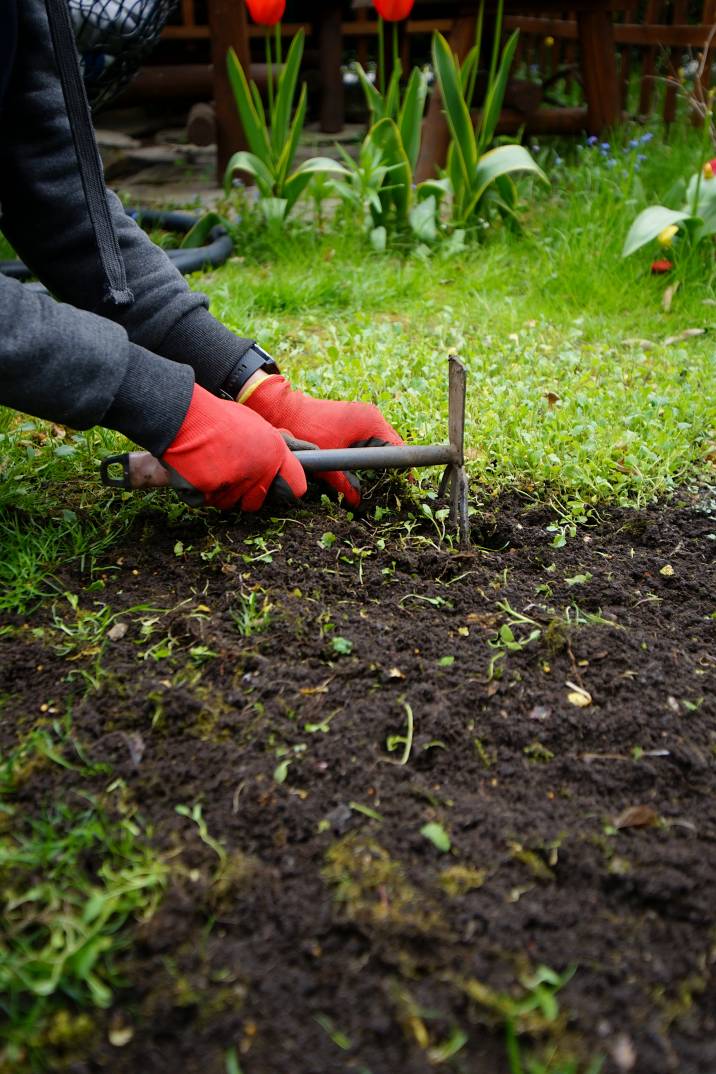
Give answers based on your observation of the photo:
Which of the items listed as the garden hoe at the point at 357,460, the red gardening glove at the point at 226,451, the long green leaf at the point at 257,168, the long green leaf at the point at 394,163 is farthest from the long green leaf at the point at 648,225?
the red gardening glove at the point at 226,451

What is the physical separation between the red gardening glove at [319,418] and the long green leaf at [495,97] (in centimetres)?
220

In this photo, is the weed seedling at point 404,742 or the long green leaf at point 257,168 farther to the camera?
the long green leaf at point 257,168

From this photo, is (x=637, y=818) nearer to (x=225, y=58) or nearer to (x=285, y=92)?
(x=285, y=92)

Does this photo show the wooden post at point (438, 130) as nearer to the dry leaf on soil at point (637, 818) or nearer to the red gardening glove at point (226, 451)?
the red gardening glove at point (226, 451)

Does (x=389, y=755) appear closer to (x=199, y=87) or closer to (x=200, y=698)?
(x=200, y=698)

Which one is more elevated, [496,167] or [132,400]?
[496,167]

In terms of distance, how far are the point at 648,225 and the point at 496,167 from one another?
0.73 m

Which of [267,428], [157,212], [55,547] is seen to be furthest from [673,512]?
[157,212]

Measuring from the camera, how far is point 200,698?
4.81 feet

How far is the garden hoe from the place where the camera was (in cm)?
181

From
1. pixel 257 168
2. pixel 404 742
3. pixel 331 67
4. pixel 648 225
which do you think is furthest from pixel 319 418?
pixel 331 67

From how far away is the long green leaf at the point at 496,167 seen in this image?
360 cm

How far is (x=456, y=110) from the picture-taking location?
11.9 feet

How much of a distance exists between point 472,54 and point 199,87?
2641 mm
